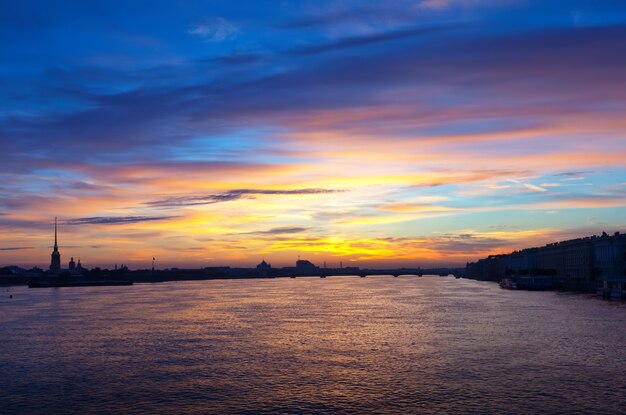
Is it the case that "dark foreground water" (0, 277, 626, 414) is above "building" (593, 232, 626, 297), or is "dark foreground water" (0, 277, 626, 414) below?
below

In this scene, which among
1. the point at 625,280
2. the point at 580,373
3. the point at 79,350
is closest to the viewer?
the point at 580,373

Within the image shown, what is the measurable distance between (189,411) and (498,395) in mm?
16251

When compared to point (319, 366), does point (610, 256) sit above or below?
above

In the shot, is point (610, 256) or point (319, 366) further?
point (610, 256)

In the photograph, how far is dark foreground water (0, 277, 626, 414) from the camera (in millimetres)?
32375

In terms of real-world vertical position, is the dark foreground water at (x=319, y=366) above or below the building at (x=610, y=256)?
below

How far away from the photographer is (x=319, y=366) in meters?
42.2

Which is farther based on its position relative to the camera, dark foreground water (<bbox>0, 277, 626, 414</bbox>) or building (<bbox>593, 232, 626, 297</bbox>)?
building (<bbox>593, 232, 626, 297</bbox>)

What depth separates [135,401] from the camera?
33.2 meters

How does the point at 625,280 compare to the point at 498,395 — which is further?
the point at 625,280

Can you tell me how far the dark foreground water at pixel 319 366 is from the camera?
106 feet

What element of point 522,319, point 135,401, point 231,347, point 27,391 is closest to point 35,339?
point 231,347

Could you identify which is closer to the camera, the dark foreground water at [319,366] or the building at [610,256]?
the dark foreground water at [319,366]

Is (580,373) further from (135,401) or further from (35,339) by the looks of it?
(35,339)
